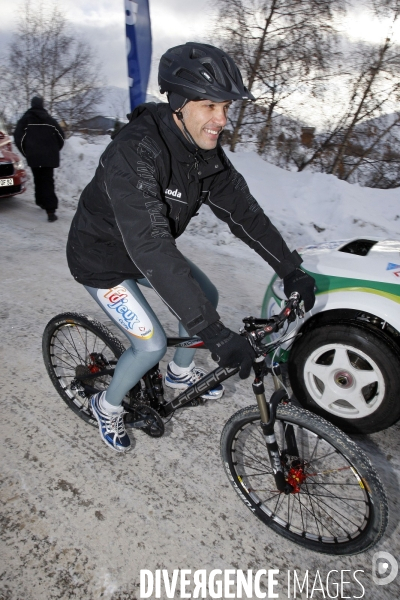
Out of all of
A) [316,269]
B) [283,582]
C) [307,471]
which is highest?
[316,269]

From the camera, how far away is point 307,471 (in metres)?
2.61

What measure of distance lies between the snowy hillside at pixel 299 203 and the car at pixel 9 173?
0.97 m

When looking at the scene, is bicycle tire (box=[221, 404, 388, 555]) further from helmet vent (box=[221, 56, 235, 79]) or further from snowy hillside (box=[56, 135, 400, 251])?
snowy hillside (box=[56, 135, 400, 251])

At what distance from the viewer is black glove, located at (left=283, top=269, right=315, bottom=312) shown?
255cm

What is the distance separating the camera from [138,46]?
576cm

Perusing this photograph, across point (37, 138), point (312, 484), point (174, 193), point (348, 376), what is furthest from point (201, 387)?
point (37, 138)

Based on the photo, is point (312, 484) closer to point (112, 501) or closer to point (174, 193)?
point (112, 501)

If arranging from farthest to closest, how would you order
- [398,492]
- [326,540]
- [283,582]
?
[398,492] → [326,540] → [283,582]

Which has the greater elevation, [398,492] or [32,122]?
[32,122]

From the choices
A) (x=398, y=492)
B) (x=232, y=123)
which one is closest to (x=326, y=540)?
(x=398, y=492)

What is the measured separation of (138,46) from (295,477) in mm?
5629

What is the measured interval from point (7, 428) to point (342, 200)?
724 centimetres

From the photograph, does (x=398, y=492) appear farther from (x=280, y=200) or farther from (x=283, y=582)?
(x=280, y=200)

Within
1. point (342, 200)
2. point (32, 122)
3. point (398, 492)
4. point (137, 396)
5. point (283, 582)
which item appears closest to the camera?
point (283, 582)
